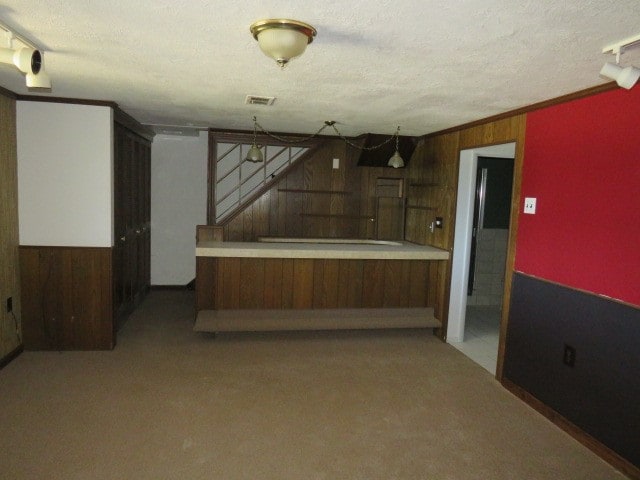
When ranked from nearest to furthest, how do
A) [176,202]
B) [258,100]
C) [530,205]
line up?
[530,205]
[258,100]
[176,202]

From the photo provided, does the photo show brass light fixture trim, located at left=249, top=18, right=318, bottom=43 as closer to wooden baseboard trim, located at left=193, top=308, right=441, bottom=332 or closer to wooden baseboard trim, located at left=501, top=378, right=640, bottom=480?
wooden baseboard trim, located at left=501, top=378, right=640, bottom=480

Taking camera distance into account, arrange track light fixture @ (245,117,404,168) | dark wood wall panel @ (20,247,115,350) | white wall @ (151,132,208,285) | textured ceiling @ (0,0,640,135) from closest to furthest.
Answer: textured ceiling @ (0,0,640,135) < dark wood wall panel @ (20,247,115,350) < track light fixture @ (245,117,404,168) < white wall @ (151,132,208,285)

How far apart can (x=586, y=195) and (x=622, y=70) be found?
3.18 feet

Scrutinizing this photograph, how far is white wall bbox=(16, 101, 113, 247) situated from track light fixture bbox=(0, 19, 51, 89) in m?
1.63

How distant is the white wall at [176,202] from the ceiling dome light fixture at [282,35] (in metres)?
4.55

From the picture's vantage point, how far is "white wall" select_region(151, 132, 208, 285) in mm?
6172

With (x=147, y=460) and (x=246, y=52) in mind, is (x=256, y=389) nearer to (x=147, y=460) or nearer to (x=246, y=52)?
(x=147, y=460)

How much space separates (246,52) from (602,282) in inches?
97.1

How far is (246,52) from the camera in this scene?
7.69 ft

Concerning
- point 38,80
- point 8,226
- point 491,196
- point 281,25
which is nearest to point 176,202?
point 8,226

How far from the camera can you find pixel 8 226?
362 cm

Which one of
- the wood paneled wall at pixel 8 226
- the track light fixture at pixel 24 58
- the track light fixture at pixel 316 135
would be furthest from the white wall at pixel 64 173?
the track light fixture at pixel 24 58

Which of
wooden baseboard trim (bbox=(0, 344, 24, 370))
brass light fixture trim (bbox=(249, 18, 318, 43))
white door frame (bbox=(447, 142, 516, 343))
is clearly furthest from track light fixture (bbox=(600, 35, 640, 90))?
wooden baseboard trim (bbox=(0, 344, 24, 370))

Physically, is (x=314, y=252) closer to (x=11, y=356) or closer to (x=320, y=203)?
(x=320, y=203)
